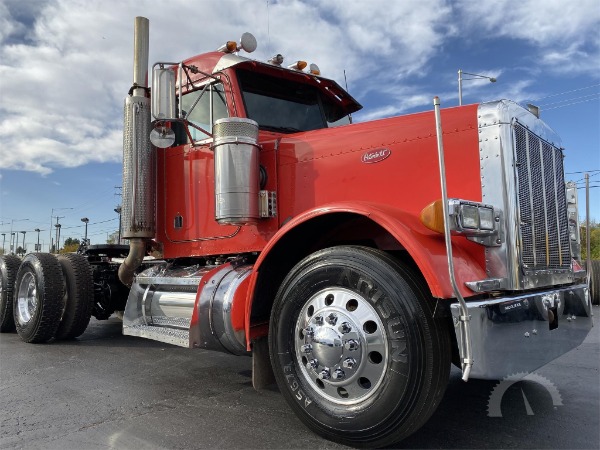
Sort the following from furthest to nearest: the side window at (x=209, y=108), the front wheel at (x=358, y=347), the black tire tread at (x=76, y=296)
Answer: the black tire tread at (x=76, y=296)
the side window at (x=209, y=108)
the front wheel at (x=358, y=347)

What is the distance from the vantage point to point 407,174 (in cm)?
338

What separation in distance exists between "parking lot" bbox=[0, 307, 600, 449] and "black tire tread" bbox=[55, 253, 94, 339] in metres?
0.97

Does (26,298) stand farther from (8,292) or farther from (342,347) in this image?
(342,347)

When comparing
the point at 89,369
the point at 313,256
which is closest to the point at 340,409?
the point at 313,256

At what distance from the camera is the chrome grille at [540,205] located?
123 inches

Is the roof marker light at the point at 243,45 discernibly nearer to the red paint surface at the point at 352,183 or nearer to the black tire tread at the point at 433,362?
the red paint surface at the point at 352,183

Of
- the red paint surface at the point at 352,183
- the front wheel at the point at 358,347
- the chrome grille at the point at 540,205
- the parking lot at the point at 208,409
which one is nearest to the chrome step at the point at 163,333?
the parking lot at the point at 208,409

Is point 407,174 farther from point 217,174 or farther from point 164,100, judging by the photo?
point 164,100

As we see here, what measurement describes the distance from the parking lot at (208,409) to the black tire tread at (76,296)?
968 millimetres

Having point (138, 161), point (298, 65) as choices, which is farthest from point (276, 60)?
point (138, 161)

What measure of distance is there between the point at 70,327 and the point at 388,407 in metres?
5.03

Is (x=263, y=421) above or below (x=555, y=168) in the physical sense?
below

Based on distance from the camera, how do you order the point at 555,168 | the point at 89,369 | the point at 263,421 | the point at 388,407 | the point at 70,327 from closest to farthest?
the point at 388,407 < the point at 263,421 < the point at 555,168 < the point at 89,369 < the point at 70,327

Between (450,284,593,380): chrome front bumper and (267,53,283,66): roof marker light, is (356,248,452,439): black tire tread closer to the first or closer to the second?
(450,284,593,380): chrome front bumper
